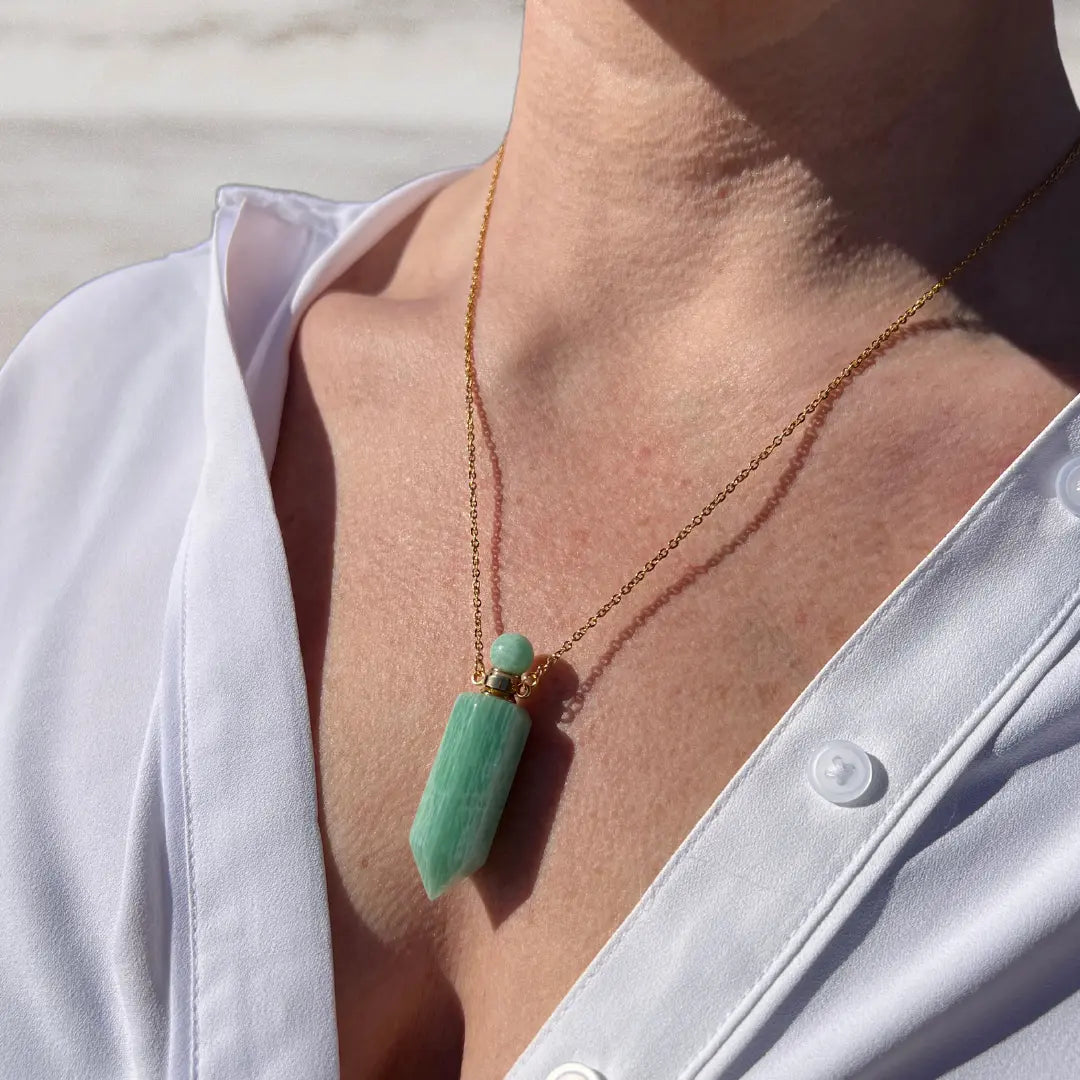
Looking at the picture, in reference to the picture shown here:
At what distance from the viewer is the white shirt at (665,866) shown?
697mm

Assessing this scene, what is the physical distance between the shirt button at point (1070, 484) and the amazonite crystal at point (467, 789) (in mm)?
375

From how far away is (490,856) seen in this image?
818 mm

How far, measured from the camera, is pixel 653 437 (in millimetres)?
956

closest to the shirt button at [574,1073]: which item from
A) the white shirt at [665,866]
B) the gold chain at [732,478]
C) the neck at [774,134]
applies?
the white shirt at [665,866]

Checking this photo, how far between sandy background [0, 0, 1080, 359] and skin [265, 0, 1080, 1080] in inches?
46.0

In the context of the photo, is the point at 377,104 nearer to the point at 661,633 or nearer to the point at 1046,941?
the point at 661,633

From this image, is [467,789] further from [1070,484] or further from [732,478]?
[1070,484]

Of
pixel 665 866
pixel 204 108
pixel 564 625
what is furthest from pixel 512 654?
pixel 204 108

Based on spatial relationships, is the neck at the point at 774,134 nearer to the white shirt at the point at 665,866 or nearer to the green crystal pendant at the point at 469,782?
the white shirt at the point at 665,866

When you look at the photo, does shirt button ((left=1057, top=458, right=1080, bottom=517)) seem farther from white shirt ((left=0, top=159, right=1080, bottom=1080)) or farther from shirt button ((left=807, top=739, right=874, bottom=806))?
shirt button ((left=807, top=739, right=874, bottom=806))

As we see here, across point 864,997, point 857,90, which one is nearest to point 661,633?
point 864,997

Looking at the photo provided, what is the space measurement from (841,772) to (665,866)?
4.7 inches

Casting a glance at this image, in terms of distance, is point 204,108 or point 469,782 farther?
point 204,108

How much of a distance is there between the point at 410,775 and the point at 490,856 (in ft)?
0.27
